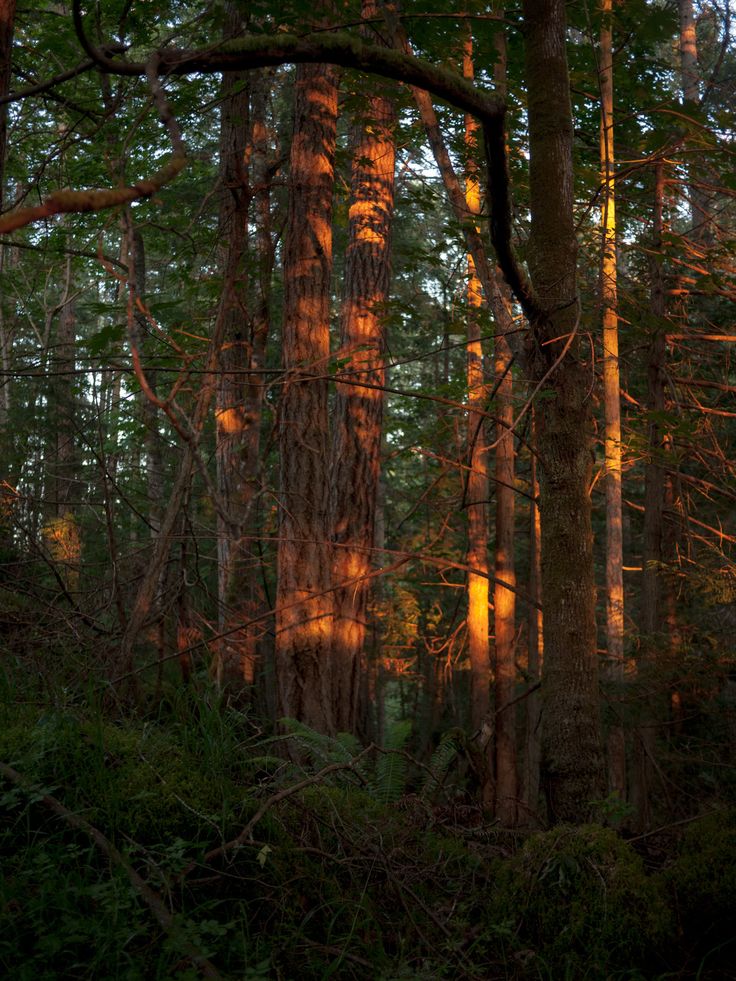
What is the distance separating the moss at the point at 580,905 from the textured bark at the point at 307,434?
12.7 feet

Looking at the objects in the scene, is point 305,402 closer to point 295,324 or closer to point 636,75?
point 295,324

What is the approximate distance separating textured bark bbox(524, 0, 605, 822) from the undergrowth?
460 millimetres

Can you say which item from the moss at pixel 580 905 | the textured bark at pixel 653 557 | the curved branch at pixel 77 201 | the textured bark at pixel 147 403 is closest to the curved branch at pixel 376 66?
the textured bark at pixel 147 403

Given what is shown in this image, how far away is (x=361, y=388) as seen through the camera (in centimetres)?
978

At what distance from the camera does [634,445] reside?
30.6 ft

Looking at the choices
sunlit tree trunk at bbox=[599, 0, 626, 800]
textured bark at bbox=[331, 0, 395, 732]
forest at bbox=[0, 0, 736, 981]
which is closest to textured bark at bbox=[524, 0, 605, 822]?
forest at bbox=[0, 0, 736, 981]

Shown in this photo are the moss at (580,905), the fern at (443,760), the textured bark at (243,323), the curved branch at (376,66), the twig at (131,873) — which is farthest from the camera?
the textured bark at (243,323)

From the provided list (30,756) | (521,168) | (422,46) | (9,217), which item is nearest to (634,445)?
(521,168)

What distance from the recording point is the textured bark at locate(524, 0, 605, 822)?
4207 millimetres

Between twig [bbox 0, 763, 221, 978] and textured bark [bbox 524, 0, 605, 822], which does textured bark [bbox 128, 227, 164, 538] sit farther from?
textured bark [bbox 524, 0, 605, 822]

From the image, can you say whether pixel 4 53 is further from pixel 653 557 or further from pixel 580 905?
pixel 653 557

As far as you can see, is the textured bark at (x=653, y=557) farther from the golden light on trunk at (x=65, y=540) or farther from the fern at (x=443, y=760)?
the golden light on trunk at (x=65, y=540)

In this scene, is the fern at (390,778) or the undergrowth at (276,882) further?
the fern at (390,778)

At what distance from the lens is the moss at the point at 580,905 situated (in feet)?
11.2
